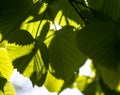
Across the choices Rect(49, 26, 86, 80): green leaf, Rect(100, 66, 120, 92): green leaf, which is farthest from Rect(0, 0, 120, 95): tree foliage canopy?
Rect(100, 66, 120, 92): green leaf

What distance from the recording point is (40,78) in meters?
0.78

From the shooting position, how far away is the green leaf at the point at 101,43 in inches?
23.5

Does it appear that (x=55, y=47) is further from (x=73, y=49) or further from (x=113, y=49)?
(x=113, y=49)

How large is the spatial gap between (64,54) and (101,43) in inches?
7.8

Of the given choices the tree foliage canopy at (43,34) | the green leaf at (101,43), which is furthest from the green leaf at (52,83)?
the green leaf at (101,43)

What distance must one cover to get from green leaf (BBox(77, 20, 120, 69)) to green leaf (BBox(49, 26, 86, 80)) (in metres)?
0.14

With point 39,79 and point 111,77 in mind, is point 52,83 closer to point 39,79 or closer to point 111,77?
point 39,79

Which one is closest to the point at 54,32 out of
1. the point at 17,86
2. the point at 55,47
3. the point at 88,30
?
the point at 55,47

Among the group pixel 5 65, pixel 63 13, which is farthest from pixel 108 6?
pixel 5 65

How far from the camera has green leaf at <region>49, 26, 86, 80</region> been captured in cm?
78

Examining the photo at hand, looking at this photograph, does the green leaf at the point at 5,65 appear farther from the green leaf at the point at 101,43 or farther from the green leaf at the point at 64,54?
the green leaf at the point at 101,43

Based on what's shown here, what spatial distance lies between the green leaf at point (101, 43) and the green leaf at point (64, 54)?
138 millimetres

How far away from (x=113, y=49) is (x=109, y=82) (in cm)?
5

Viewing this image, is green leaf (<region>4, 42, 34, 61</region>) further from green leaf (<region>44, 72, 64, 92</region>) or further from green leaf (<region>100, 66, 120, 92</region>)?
green leaf (<region>100, 66, 120, 92</region>)
